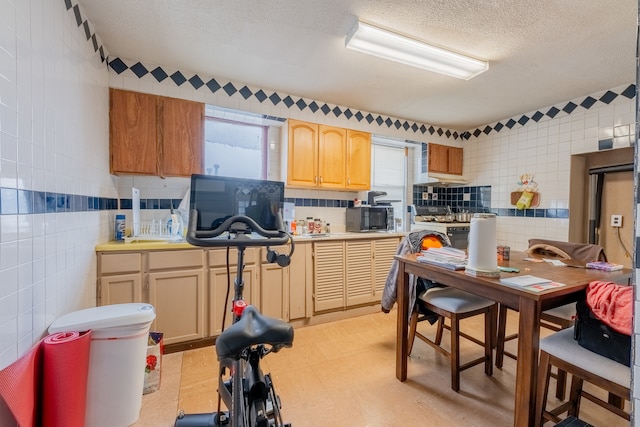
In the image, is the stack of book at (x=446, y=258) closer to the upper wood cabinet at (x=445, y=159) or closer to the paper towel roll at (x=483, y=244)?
the paper towel roll at (x=483, y=244)

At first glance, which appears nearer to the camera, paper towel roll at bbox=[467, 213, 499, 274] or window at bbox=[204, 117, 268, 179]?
paper towel roll at bbox=[467, 213, 499, 274]

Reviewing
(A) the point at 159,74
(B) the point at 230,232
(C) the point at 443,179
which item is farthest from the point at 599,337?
(A) the point at 159,74

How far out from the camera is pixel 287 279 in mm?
2752

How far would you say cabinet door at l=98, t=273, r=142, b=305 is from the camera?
2068 millimetres

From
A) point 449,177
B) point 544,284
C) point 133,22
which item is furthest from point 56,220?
point 449,177

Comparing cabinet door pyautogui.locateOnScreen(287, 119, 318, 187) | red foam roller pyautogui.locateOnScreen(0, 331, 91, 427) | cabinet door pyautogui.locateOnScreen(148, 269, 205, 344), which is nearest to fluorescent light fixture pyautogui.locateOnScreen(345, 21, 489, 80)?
cabinet door pyautogui.locateOnScreen(287, 119, 318, 187)

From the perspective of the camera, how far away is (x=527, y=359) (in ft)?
4.12

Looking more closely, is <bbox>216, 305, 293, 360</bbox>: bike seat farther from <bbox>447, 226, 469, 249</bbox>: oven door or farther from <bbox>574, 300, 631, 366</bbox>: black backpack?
<bbox>447, 226, 469, 249</bbox>: oven door

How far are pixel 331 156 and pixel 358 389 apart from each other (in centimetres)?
236

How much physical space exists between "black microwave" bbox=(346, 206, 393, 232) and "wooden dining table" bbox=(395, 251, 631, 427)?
5.01ft

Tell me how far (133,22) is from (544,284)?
299 centimetres

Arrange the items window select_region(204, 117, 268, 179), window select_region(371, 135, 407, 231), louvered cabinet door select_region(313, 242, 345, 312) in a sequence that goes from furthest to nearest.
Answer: window select_region(371, 135, 407, 231), window select_region(204, 117, 268, 179), louvered cabinet door select_region(313, 242, 345, 312)

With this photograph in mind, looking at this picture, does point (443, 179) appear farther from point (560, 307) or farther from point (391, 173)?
point (560, 307)

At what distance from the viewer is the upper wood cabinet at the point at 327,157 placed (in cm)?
311
